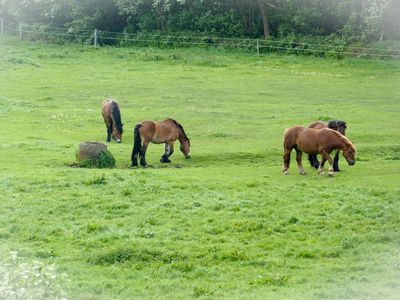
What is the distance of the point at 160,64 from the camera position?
4231 centimetres

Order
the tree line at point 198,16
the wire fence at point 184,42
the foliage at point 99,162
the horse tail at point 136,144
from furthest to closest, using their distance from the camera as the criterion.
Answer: the tree line at point 198,16
the wire fence at point 184,42
the horse tail at point 136,144
the foliage at point 99,162

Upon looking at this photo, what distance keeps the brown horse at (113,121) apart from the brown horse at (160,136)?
2929 millimetres

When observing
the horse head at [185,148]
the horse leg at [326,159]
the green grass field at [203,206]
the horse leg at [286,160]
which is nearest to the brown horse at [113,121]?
the green grass field at [203,206]

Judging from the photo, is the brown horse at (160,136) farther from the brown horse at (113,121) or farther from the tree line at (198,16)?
the tree line at (198,16)

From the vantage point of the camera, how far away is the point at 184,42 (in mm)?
48281

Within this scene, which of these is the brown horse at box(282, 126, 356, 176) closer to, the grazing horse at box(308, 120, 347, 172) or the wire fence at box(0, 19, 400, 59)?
the grazing horse at box(308, 120, 347, 172)

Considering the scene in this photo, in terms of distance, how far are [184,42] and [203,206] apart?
32.3m

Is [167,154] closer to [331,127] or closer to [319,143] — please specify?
[331,127]

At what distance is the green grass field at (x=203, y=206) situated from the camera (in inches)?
507

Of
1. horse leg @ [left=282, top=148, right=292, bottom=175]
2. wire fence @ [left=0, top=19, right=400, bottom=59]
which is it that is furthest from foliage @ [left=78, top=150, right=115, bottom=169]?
wire fence @ [left=0, top=19, right=400, bottom=59]

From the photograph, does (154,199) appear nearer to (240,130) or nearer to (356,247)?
(356,247)

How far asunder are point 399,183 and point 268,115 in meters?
11.2

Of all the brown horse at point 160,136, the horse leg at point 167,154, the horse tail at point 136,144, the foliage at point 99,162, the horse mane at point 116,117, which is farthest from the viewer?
the horse mane at point 116,117

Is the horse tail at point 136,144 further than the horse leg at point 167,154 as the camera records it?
No
